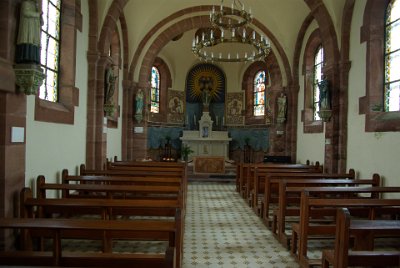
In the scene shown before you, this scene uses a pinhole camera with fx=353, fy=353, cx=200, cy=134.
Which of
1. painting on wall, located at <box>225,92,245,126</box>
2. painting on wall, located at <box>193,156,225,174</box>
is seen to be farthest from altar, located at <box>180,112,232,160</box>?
painting on wall, located at <box>193,156,225,174</box>

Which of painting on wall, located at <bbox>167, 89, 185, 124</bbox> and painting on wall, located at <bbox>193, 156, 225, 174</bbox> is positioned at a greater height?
painting on wall, located at <bbox>167, 89, 185, 124</bbox>

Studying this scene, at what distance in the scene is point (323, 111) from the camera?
10.5 m

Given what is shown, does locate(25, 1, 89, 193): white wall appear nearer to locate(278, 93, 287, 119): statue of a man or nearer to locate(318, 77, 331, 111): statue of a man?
locate(318, 77, 331, 111): statue of a man

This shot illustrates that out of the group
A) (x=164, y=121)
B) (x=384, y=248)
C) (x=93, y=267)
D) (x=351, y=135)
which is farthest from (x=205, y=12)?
(x=93, y=267)

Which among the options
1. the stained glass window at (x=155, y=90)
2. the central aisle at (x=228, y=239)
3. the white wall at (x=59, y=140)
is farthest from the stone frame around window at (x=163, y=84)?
the central aisle at (x=228, y=239)

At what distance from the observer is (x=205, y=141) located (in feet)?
66.1

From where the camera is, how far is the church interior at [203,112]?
5117 millimetres

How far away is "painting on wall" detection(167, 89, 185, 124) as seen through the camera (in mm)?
21484

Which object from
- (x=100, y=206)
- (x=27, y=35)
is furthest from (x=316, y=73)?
(x=100, y=206)

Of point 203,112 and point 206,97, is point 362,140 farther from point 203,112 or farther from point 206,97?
point 206,97

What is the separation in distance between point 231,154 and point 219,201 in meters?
11.2

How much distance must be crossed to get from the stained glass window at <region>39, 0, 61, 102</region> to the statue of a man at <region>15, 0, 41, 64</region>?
8.47 ft

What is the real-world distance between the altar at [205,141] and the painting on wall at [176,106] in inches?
58.6

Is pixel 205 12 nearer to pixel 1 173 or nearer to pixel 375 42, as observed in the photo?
pixel 375 42
